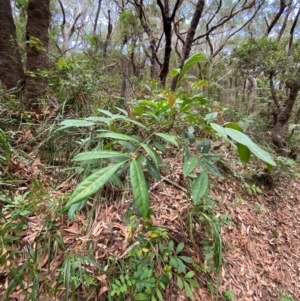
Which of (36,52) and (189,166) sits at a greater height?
(36,52)

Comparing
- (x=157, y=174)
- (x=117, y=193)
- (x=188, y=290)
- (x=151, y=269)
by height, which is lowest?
(x=188, y=290)

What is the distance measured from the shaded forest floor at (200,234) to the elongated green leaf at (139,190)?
0.71 metres

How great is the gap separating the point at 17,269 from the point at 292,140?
→ 370cm

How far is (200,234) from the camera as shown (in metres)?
1.29

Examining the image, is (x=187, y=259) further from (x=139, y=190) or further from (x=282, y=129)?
(x=282, y=129)

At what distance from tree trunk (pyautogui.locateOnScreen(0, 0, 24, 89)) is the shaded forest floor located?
0.99 metres

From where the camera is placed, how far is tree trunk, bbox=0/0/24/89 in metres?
1.83

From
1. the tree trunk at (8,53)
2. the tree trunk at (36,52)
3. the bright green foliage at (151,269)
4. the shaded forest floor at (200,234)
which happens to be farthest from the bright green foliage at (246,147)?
the tree trunk at (8,53)

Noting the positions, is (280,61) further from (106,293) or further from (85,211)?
(106,293)

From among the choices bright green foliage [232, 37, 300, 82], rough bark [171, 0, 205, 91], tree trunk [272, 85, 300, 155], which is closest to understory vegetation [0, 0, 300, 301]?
tree trunk [272, 85, 300, 155]

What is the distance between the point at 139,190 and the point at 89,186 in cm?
12

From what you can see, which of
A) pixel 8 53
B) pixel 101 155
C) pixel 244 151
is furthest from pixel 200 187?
pixel 8 53

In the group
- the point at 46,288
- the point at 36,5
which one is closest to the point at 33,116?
the point at 36,5

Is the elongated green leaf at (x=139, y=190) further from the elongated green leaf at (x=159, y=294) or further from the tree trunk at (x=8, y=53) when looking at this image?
the tree trunk at (x=8, y=53)
